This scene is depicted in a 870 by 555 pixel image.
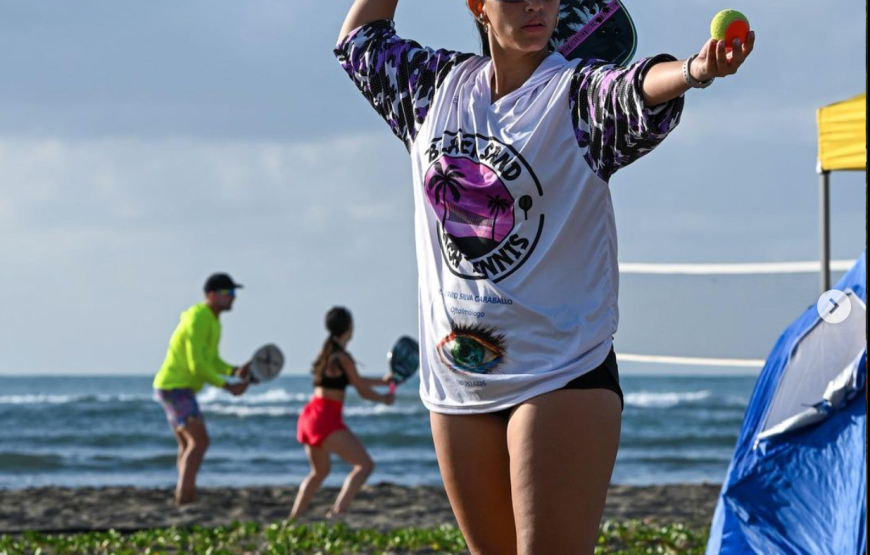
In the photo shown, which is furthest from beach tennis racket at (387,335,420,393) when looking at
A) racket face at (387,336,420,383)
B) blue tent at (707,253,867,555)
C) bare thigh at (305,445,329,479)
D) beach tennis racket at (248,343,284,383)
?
blue tent at (707,253,867,555)

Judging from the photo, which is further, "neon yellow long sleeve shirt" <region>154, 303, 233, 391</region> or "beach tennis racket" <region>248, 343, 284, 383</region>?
"beach tennis racket" <region>248, 343, 284, 383</region>

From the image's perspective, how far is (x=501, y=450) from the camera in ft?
8.38

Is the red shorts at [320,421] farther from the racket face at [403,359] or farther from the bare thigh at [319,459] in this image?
the racket face at [403,359]

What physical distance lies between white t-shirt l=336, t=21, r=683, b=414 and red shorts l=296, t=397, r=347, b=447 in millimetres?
6090

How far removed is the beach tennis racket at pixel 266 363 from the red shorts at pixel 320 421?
64.1 inches

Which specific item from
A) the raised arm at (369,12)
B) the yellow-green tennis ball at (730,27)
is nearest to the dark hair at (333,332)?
the raised arm at (369,12)

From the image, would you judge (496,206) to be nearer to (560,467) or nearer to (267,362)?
(560,467)

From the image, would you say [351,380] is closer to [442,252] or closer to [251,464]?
[442,252]

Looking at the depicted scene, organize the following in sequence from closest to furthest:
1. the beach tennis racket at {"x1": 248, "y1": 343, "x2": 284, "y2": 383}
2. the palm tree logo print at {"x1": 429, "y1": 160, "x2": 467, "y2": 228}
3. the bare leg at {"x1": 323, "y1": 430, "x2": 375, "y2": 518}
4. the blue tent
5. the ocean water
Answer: the palm tree logo print at {"x1": 429, "y1": 160, "x2": 467, "y2": 228}
the blue tent
the bare leg at {"x1": 323, "y1": 430, "x2": 375, "y2": 518}
the beach tennis racket at {"x1": 248, "y1": 343, "x2": 284, "y2": 383}
the ocean water

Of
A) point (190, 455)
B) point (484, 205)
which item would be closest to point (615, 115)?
point (484, 205)

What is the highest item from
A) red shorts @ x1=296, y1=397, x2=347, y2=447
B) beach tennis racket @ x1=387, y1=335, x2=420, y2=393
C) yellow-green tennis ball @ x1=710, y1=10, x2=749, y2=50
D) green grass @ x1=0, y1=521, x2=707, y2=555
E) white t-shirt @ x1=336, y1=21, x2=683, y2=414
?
yellow-green tennis ball @ x1=710, y1=10, x2=749, y2=50

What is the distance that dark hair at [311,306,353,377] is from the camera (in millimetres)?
8805

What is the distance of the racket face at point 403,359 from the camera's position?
9.17 metres

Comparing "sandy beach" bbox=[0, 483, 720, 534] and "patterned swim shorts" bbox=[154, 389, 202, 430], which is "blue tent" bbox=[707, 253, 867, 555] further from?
"patterned swim shorts" bbox=[154, 389, 202, 430]
